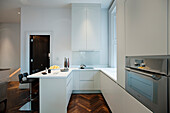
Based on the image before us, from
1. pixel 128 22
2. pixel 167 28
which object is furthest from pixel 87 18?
pixel 167 28

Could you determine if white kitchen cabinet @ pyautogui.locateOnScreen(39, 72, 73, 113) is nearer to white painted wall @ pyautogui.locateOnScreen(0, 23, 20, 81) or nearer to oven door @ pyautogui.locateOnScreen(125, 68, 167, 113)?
oven door @ pyautogui.locateOnScreen(125, 68, 167, 113)

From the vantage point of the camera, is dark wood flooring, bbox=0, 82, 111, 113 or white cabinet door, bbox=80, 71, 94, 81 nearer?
dark wood flooring, bbox=0, 82, 111, 113

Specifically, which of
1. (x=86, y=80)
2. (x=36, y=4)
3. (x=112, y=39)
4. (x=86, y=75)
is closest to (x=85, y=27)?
(x=112, y=39)

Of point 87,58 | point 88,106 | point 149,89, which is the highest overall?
point 87,58

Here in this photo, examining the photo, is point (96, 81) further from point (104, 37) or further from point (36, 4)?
point (36, 4)

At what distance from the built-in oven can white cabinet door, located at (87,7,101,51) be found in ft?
8.25

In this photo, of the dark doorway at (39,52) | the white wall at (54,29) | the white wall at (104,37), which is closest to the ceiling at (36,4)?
the white wall at (54,29)

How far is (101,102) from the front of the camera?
2.72 metres

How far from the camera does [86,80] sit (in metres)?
3.32

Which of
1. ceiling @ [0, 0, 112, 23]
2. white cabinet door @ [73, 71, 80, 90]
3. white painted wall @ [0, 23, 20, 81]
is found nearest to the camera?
white cabinet door @ [73, 71, 80, 90]

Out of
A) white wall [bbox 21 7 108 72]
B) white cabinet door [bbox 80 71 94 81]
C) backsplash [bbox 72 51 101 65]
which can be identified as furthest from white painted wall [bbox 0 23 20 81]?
white cabinet door [bbox 80 71 94 81]

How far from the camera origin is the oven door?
2.21 ft

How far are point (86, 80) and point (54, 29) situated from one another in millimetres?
2282

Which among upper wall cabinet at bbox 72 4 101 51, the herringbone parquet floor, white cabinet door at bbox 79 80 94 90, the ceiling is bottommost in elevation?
the herringbone parquet floor
